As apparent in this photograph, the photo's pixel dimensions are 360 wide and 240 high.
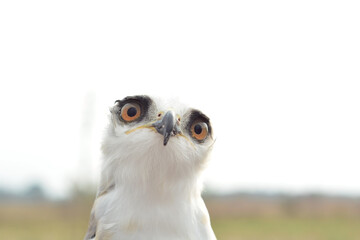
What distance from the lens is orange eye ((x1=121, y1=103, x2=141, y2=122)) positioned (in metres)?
4.36

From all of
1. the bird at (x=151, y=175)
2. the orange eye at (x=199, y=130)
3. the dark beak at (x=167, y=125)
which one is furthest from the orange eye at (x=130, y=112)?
the orange eye at (x=199, y=130)

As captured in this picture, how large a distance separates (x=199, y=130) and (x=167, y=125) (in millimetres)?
531

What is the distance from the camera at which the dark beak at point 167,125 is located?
13.3 feet

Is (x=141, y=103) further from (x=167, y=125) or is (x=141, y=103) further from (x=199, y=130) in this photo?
(x=199, y=130)

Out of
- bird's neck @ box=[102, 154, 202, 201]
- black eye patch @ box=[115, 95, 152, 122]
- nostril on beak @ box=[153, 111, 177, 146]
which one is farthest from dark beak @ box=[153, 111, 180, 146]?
bird's neck @ box=[102, 154, 202, 201]

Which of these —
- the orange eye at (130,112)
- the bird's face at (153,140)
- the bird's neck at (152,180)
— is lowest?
the bird's neck at (152,180)

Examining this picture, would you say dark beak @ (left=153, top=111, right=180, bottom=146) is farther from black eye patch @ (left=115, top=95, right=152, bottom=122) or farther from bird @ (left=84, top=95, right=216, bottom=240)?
black eye patch @ (left=115, top=95, right=152, bottom=122)

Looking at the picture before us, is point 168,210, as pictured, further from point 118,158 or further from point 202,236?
point 118,158

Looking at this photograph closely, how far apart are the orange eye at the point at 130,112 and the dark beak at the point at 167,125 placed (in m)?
0.25

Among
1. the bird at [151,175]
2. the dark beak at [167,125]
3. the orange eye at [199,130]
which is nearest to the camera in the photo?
the dark beak at [167,125]

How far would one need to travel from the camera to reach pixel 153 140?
4.26 m

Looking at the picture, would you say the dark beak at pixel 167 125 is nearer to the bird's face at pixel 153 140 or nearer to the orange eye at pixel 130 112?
the bird's face at pixel 153 140

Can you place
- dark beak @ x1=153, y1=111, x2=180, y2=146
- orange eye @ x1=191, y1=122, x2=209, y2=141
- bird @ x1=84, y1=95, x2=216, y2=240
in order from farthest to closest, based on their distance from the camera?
orange eye @ x1=191, y1=122, x2=209, y2=141
bird @ x1=84, y1=95, x2=216, y2=240
dark beak @ x1=153, y1=111, x2=180, y2=146

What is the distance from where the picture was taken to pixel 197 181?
15.0 feet
